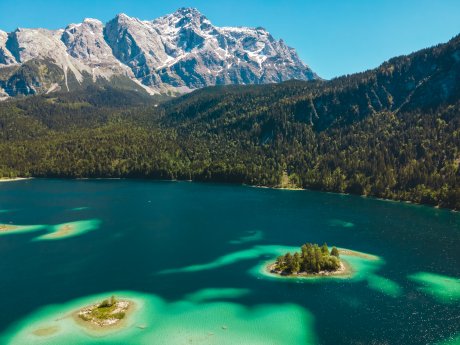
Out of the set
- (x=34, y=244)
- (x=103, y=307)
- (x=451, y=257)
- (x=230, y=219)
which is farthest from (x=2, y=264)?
(x=451, y=257)

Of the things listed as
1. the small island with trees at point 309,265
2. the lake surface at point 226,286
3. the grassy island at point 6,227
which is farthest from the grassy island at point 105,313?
the grassy island at point 6,227

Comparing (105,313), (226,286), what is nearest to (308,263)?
(226,286)

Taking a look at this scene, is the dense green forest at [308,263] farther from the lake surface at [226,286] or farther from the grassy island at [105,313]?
the grassy island at [105,313]

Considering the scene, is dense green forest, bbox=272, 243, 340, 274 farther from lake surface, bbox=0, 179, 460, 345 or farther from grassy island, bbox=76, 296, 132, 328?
grassy island, bbox=76, 296, 132, 328

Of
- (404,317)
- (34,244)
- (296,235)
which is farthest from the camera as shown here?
(296,235)

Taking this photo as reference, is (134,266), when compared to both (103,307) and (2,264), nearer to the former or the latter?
(103,307)

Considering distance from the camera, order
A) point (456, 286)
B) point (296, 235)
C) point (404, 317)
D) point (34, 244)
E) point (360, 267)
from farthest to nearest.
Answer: point (296, 235), point (34, 244), point (360, 267), point (456, 286), point (404, 317)
